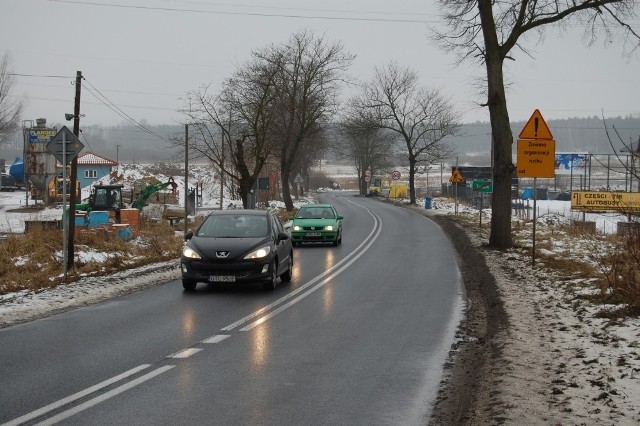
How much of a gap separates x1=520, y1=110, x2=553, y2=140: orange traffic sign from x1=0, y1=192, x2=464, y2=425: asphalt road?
4179mm

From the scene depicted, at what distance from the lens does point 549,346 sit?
8.64 metres

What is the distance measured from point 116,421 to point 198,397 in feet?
3.04

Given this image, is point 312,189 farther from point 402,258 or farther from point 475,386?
point 475,386

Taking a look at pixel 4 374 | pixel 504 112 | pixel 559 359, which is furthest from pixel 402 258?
pixel 4 374

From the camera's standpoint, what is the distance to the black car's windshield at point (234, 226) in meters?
15.4

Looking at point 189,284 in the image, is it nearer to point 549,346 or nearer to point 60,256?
point 60,256

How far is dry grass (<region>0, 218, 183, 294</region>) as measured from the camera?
639 inches

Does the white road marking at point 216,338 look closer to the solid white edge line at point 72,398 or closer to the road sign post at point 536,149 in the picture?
the solid white edge line at point 72,398

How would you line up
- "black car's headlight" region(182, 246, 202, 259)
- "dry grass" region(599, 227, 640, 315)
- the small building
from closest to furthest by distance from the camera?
1. "dry grass" region(599, 227, 640, 315)
2. "black car's headlight" region(182, 246, 202, 259)
3. the small building

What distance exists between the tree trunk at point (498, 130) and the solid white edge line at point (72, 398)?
56.1 ft

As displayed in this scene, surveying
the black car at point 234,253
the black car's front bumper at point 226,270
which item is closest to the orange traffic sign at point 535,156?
the black car at point 234,253

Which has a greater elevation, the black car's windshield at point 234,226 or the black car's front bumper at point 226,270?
the black car's windshield at point 234,226

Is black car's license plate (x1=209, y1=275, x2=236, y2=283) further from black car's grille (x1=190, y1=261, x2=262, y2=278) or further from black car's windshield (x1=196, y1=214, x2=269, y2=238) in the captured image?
black car's windshield (x1=196, y1=214, x2=269, y2=238)

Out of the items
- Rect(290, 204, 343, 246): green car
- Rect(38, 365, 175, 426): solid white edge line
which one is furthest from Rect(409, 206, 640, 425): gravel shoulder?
Rect(290, 204, 343, 246): green car
